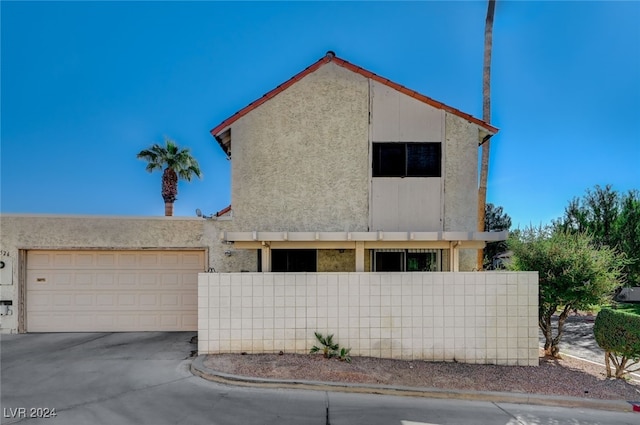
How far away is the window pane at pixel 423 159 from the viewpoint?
34.3 ft

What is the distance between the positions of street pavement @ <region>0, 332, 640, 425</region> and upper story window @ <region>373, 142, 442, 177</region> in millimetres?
6116

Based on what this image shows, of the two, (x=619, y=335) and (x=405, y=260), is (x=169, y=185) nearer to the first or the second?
(x=405, y=260)

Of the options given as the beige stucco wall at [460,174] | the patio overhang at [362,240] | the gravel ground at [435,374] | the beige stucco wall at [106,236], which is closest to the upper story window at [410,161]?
the beige stucco wall at [460,174]

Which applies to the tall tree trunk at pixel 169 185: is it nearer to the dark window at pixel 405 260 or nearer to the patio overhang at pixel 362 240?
the patio overhang at pixel 362 240

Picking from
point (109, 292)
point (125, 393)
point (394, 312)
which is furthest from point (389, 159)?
point (109, 292)

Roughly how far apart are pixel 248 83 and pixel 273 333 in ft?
39.3

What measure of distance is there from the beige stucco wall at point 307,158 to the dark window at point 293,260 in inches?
36.9

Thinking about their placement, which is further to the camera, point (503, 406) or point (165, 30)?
point (165, 30)

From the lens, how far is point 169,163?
70.2 feet

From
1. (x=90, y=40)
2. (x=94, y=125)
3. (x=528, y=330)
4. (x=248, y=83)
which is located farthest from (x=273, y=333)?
(x=94, y=125)

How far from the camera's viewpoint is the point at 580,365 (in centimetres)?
870

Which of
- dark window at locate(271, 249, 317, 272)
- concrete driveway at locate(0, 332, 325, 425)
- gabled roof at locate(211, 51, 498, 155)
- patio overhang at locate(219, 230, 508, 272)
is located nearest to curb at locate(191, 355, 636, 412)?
concrete driveway at locate(0, 332, 325, 425)

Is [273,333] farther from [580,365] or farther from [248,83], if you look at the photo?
[248,83]

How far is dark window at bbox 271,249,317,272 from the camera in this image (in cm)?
1095
